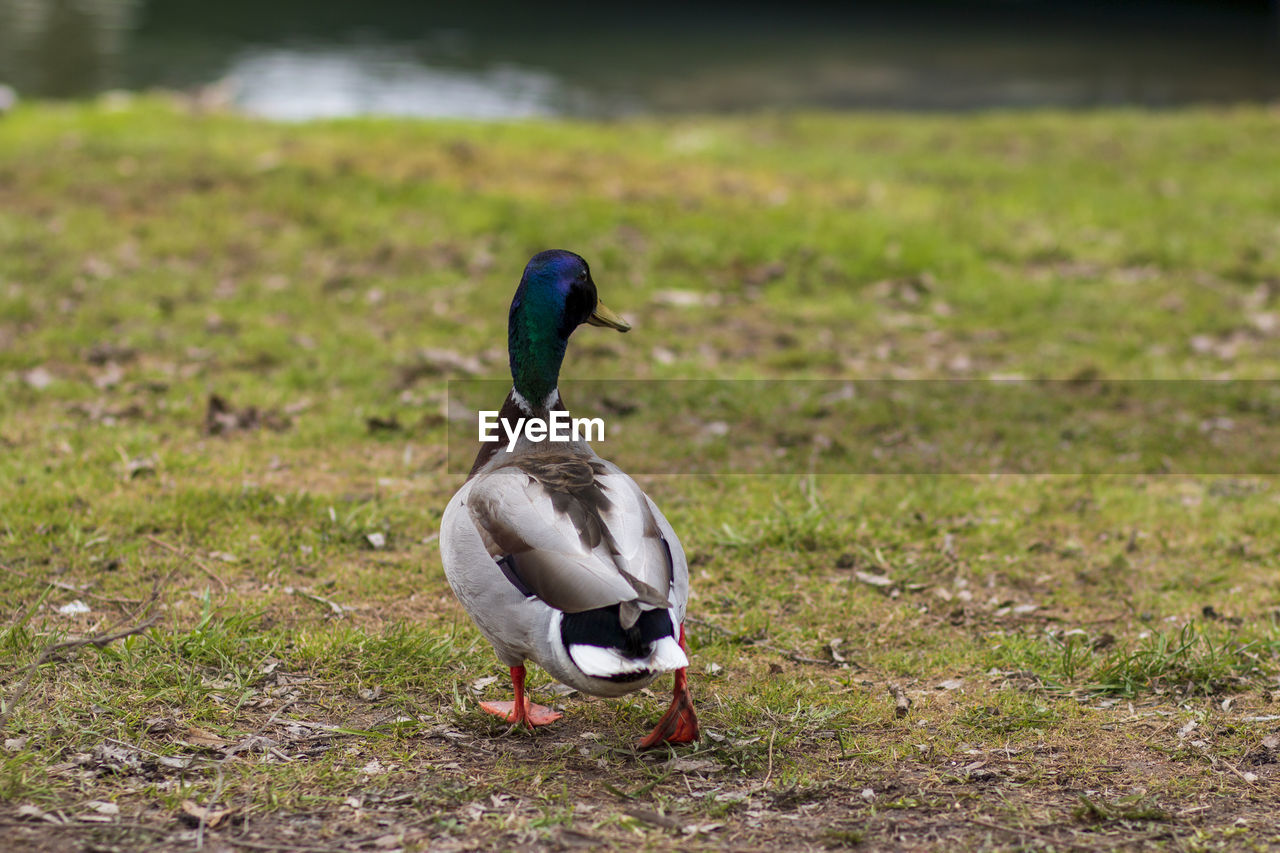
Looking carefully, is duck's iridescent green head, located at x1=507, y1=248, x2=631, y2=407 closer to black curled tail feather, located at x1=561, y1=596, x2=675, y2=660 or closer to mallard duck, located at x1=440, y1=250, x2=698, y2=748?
mallard duck, located at x1=440, y1=250, x2=698, y2=748

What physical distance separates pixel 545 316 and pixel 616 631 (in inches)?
55.2

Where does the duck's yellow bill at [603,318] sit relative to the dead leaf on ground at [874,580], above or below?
above

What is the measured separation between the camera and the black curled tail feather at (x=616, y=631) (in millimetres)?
3201

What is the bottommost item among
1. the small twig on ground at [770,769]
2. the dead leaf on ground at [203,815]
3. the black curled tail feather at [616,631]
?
the dead leaf on ground at [203,815]

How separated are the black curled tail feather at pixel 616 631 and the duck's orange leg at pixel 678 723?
45cm

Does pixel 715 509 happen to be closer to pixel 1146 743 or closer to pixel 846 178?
pixel 1146 743

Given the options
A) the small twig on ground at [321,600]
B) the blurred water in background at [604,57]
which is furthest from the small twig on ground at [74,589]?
the blurred water in background at [604,57]

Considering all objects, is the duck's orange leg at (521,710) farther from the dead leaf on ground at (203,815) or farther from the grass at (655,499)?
the dead leaf on ground at (203,815)

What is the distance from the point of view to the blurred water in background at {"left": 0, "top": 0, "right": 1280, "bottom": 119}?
2023cm

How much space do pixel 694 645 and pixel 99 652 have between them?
2.01 metres

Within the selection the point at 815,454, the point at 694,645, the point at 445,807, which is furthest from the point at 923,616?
the point at 445,807

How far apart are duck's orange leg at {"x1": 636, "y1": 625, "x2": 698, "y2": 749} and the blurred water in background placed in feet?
44.5

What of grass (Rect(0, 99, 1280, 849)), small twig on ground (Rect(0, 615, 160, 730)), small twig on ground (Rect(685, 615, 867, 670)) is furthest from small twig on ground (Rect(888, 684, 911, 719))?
small twig on ground (Rect(0, 615, 160, 730))

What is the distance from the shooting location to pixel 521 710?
3.91 meters
